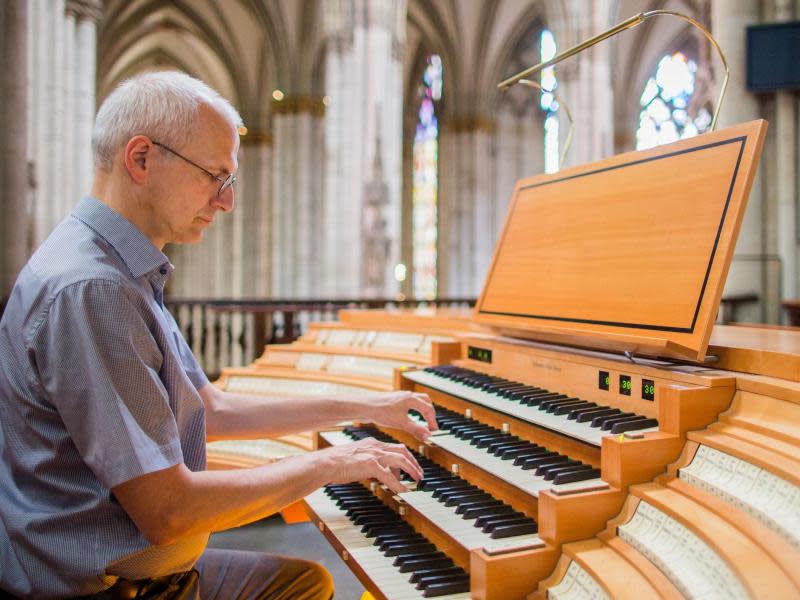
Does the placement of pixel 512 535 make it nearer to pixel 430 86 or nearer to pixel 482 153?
pixel 482 153

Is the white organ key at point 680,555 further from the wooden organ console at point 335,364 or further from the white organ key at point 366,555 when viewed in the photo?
the wooden organ console at point 335,364

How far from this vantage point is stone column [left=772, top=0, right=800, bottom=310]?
25.4 ft

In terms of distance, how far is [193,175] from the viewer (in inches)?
60.9

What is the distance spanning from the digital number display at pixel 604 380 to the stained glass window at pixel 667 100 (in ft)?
59.1

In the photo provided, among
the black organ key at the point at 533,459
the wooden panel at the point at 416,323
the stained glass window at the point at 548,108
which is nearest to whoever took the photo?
the black organ key at the point at 533,459

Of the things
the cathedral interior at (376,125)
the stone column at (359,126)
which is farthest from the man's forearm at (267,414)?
the stone column at (359,126)

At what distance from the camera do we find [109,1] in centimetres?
1853

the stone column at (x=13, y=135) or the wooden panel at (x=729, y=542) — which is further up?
the stone column at (x=13, y=135)

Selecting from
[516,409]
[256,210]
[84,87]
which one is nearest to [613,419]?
[516,409]

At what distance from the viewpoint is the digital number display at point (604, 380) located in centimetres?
215

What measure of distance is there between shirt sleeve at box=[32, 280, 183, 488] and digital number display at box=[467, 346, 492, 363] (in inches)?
68.9

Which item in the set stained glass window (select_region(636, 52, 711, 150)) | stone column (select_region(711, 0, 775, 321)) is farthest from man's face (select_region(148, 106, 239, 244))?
stained glass window (select_region(636, 52, 711, 150))

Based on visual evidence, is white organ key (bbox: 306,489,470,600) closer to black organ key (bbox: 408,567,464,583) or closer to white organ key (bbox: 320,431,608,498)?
black organ key (bbox: 408,567,464,583)

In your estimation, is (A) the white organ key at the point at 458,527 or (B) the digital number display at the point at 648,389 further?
(B) the digital number display at the point at 648,389
